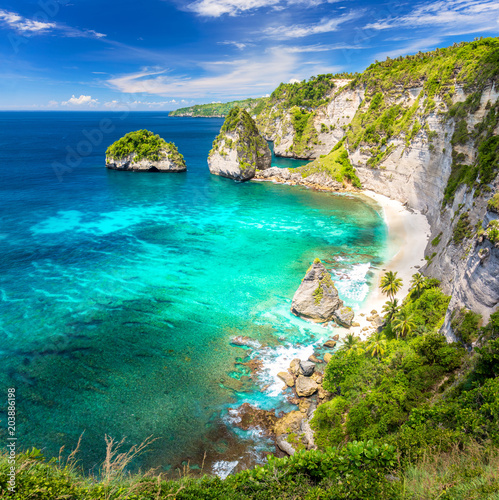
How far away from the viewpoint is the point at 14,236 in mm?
54594

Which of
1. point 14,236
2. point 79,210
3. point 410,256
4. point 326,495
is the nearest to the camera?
point 326,495

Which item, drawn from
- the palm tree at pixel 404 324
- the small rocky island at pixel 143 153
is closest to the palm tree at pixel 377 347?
the palm tree at pixel 404 324

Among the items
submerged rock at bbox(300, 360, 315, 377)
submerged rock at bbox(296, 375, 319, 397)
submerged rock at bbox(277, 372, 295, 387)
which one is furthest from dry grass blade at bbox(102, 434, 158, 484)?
submerged rock at bbox(300, 360, 315, 377)

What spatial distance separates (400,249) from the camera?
50.2 metres

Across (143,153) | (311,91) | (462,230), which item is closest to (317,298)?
(462,230)

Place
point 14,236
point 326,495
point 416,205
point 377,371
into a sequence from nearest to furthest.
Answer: point 326,495
point 377,371
point 14,236
point 416,205

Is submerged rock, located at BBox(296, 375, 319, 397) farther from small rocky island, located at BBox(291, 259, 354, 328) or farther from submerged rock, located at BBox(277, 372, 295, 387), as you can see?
small rocky island, located at BBox(291, 259, 354, 328)

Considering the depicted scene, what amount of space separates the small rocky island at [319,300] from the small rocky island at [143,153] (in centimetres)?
8666

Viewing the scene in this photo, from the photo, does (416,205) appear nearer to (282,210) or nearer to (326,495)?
(282,210)

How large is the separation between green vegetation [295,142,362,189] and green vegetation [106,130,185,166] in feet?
152

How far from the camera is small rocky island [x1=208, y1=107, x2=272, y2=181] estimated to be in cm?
9600

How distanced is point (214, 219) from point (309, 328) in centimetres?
3978

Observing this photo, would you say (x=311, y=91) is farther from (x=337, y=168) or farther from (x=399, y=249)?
(x=399, y=249)

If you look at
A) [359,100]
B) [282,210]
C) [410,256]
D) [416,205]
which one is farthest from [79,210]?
[359,100]
